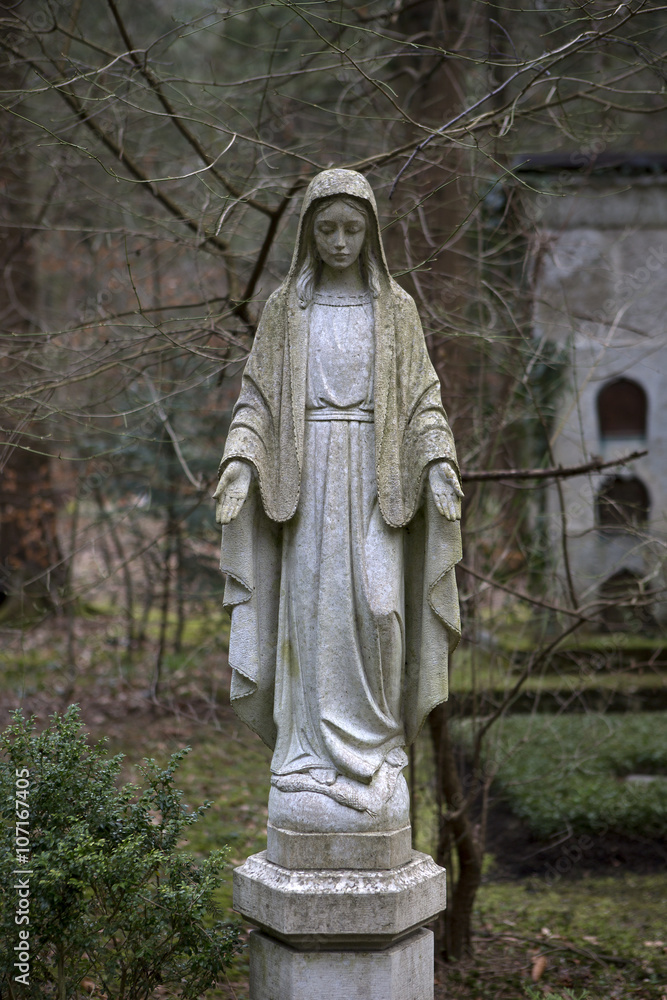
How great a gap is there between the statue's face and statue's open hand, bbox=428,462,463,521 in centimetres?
89

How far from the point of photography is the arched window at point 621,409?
1034cm

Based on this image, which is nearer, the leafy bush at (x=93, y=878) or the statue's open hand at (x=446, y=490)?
Answer: the leafy bush at (x=93, y=878)

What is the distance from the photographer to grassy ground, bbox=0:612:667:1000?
481 cm

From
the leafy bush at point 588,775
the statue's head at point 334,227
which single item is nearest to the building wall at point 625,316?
the leafy bush at point 588,775

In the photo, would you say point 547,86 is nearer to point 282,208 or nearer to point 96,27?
point 282,208

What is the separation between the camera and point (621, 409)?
34.0 ft

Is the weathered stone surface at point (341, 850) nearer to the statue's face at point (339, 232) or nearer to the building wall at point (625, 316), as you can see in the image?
the statue's face at point (339, 232)

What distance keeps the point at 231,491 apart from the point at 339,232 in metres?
1.08

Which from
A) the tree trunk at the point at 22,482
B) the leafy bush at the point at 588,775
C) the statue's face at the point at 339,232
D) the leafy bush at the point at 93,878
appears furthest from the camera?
the tree trunk at the point at 22,482

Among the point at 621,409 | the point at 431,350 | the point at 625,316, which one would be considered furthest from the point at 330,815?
the point at 621,409

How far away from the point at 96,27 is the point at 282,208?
722cm

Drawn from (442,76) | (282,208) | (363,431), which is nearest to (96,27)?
(442,76)

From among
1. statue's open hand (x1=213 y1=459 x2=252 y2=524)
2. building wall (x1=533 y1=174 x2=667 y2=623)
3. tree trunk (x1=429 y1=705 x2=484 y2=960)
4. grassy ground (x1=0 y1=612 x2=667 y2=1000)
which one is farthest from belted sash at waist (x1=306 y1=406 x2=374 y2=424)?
building wall (x1=533 y1=174 x2=667 y2=623)

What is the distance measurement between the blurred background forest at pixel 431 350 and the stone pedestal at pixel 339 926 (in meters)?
1.61
